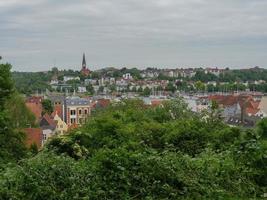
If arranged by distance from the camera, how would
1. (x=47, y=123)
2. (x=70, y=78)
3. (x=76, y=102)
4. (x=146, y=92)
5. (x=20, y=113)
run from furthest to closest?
(x=70, y=78), (x=146, y=92), (x=76, y=102), (x=47, y=123), (x=20, y=113)

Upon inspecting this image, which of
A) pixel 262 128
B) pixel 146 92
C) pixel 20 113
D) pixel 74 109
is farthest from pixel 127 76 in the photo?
pixel 262 128

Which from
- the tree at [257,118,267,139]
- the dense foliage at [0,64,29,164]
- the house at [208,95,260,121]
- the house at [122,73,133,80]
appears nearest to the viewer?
the tree at [257,118,267,139]

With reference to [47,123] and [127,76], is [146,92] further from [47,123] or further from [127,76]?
[47,123]

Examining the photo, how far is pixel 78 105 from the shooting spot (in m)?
78.1

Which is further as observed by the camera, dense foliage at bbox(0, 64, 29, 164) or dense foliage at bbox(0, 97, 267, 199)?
dense foliage at bbox(0, 64, 29, 164)

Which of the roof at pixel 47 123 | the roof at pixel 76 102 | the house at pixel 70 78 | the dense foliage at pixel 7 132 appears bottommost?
the roof at pixel 47 123

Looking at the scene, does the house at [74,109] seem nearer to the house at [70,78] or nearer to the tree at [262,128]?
the tree at [262,128]

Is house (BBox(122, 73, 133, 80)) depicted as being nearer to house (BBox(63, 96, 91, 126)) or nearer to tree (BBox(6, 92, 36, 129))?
house (BBox(63, 96, 91, 126))

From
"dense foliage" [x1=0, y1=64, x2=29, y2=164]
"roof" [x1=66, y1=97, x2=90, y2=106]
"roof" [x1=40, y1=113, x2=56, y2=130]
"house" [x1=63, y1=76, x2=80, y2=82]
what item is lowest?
"roof" [x1=40, y1=113, x2=56, y2=130]

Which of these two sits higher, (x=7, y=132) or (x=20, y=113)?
(x=7, y=132)

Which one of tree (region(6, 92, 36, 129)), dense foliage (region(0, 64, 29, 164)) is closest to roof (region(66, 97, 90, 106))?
tree (region(6, 92, 36, 129))

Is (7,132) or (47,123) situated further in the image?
(47,123)

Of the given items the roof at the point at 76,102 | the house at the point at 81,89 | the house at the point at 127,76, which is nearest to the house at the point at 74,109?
the roof at the point at 76,102

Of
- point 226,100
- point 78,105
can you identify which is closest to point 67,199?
point 78,105
